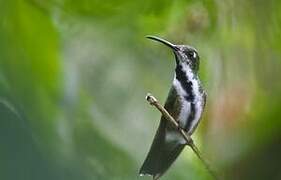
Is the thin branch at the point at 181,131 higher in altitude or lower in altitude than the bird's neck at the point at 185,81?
lower

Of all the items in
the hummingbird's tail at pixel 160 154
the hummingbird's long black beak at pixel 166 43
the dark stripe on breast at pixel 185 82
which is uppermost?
the hummingbird's long black beak at pixel 166 43

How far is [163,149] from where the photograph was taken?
0.93 m

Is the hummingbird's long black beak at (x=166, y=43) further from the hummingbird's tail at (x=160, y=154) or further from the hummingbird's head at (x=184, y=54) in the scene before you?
the hummingbird's tail at (x=160, y=154)

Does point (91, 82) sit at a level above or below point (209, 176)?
above

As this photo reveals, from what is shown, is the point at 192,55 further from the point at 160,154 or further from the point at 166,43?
the point at 160,154

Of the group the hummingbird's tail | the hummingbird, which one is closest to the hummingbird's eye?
the hummingbird

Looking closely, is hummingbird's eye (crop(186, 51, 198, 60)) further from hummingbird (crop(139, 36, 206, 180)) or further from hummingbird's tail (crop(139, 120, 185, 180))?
hummingbird's tail (crop(139, 120, 185, 180))

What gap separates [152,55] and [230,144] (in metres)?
0.18

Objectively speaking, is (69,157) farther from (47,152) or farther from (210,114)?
(210,114)

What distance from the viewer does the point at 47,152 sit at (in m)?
0.90

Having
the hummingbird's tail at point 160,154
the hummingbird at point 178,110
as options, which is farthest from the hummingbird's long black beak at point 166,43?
the hummingbird's tail at point 160,154

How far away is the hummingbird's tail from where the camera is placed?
925mm

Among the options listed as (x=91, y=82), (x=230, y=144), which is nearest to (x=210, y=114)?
(x=230, y=144)

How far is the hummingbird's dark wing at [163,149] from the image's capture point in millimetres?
923
